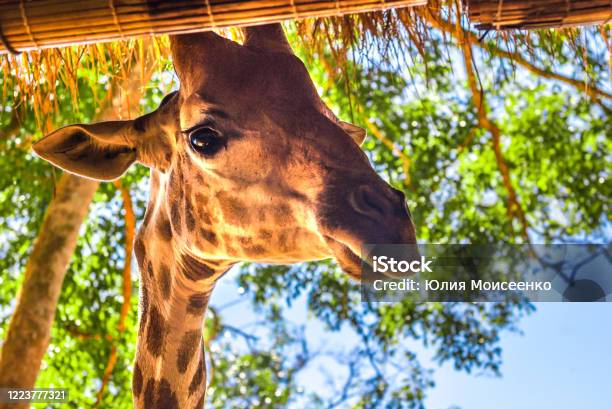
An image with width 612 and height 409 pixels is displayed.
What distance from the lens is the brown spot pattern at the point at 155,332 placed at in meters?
2.37

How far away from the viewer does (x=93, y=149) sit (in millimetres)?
2342

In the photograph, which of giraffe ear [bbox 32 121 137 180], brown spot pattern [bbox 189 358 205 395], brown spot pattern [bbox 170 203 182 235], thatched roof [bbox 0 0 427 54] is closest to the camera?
thatched roof [bbox 0 0 427 54]

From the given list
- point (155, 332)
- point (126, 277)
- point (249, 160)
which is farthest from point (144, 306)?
point (126, 277)

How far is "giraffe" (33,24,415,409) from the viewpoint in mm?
1779

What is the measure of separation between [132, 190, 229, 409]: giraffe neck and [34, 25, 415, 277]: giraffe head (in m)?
0.08

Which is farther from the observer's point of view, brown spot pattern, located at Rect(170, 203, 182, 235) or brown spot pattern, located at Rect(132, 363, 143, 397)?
brown spot pattern, located at Rect(132, 363, 143, 397)

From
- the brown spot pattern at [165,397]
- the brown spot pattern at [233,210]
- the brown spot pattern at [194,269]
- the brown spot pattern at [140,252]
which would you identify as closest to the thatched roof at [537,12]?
the brown spot pattern at [233,210]

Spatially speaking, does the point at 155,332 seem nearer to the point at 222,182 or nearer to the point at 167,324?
the point at 167,324

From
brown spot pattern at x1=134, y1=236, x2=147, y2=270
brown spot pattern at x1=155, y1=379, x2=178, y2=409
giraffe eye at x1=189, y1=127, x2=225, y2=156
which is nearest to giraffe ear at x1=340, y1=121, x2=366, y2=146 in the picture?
giraffe eye at x1=189, y1=127, x2=225, y2=156

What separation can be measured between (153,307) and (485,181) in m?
4.64

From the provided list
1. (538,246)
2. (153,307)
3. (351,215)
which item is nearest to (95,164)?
(153,307)

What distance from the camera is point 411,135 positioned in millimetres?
6664

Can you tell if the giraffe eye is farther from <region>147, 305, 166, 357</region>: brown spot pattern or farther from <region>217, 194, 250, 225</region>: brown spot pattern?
<region>147, 305, 166, 357</region>: brown spot pattern

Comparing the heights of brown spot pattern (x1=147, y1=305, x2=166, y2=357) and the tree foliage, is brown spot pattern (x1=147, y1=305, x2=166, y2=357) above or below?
below
